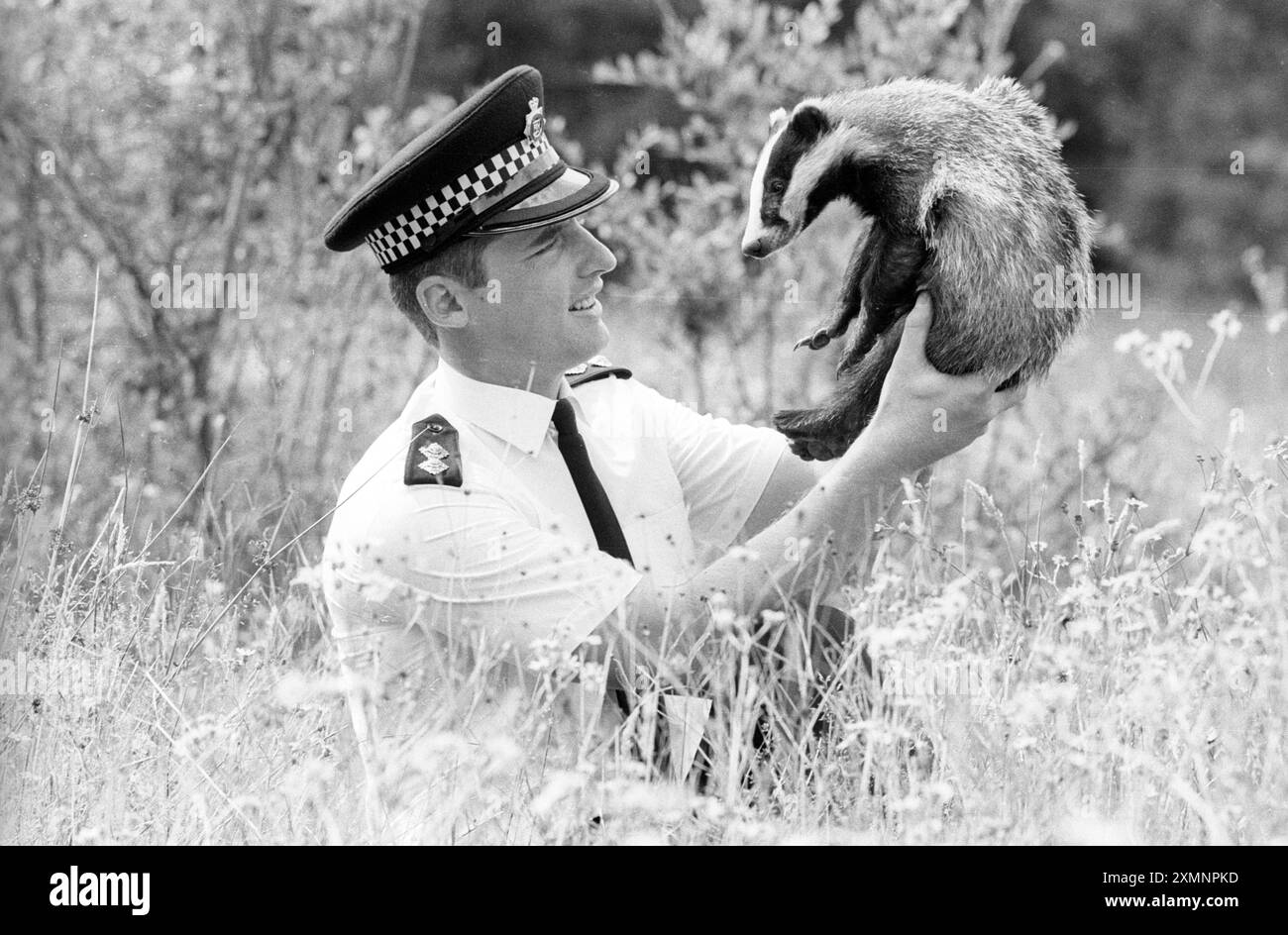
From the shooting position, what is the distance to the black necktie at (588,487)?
2.75m

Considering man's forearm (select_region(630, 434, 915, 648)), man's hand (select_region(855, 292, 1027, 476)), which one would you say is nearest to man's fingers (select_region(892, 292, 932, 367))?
man's hand (select_region(855, 292, 1027, 476))

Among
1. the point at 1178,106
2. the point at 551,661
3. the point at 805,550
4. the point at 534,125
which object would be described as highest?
the point at 1178,106

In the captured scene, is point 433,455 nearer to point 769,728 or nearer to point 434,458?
point 434,458

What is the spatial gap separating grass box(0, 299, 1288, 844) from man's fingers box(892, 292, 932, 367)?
29cm

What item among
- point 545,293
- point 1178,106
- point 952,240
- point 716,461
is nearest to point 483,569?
point 545,293

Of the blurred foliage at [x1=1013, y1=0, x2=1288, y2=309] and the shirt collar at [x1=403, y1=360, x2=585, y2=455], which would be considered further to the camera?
the blurred foliage at [x1=1013, y1=0, x2=1288, y2=309]

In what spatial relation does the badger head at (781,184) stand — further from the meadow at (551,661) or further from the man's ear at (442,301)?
the man's ear at (442,301)

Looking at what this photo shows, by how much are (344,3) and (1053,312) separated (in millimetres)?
3051

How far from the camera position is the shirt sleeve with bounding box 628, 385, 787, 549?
3.07 m

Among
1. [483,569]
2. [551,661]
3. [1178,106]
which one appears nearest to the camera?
[551,661]

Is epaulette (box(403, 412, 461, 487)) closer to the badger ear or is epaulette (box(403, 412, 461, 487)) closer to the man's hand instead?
the man's hand

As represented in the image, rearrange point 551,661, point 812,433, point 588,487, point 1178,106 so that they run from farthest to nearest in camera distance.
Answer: point 1178,106 → point 812,433 → point 588,487 → point 551,661

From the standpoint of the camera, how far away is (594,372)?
3068 millimetres

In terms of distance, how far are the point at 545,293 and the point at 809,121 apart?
0.96 metres
